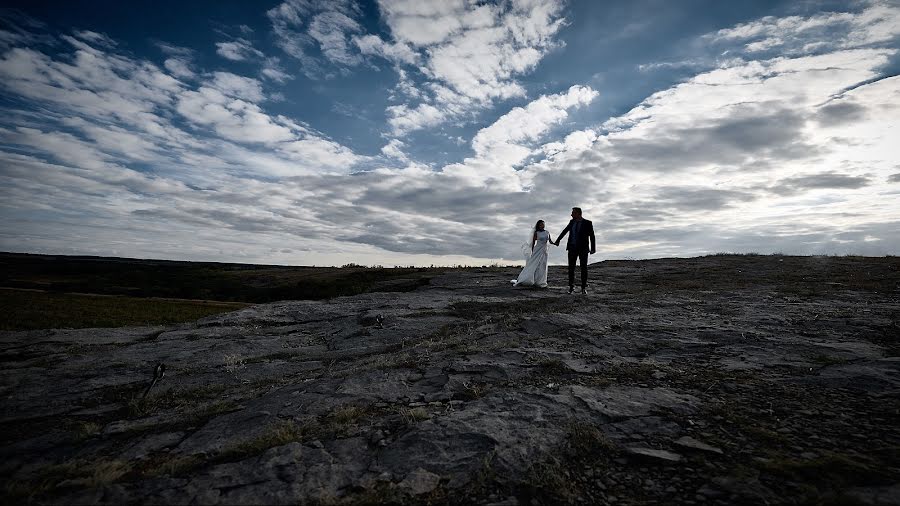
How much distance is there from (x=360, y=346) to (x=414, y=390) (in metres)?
3.62

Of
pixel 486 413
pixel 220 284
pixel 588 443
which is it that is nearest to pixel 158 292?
pixel 220 284

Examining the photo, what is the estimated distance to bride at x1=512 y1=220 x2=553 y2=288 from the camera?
15.1 meters

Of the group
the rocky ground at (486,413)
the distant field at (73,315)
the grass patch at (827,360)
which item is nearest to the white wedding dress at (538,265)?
the rocky ground at (486,413)

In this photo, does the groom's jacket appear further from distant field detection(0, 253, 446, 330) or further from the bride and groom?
distant field detection(0, 253, 446, 330)

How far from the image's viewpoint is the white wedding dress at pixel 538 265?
1514cm

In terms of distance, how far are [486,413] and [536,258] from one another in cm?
1169

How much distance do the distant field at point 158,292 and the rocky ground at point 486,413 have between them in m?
10.8

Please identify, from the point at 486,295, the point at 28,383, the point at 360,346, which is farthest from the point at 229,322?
the point at 486,295

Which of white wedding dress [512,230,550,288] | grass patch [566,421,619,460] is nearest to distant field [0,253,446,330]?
white wedding dress [512,230,550,288]

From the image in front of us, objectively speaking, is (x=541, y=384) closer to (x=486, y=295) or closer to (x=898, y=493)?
(x=898, y=493)

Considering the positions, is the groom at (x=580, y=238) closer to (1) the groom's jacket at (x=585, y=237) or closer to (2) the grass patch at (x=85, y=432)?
(1) the groom's jacket at (x=585, y=237)

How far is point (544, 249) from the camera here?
15.1 m

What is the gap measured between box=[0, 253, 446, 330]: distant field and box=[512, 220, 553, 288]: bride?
5566mm

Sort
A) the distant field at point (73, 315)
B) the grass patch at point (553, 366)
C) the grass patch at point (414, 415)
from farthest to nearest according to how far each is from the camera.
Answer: the distant field at point (73, 315), the grass patch at point (553, 366), the grass patch at point (414, 415)
